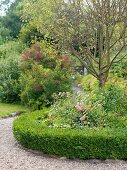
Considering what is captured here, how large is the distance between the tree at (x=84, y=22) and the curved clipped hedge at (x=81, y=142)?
11.1 feet

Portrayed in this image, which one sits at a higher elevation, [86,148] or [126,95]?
[126,95]

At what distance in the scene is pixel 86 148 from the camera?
639 centimetres

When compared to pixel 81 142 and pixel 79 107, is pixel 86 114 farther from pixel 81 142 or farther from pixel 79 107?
pixel 81 142

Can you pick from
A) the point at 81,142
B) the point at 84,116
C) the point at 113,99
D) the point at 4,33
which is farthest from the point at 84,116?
the point at 4,33

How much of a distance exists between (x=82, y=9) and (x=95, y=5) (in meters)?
0.44

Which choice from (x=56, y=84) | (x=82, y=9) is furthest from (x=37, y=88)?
(x=82, y=9)

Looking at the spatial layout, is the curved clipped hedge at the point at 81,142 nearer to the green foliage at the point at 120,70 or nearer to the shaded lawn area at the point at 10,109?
the shaded lawn area at the point at 10,109

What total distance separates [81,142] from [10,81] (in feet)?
26.9

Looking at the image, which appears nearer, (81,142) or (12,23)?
(81,142)

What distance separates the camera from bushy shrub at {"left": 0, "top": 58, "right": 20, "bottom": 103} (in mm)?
14012

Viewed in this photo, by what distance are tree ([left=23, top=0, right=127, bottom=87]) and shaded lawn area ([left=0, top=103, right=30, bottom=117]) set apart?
3.31 metres

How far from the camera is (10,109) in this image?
1262 cm

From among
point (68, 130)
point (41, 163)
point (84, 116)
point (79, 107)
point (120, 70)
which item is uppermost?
point (120, 70)

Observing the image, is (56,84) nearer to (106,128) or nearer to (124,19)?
(124,19)
